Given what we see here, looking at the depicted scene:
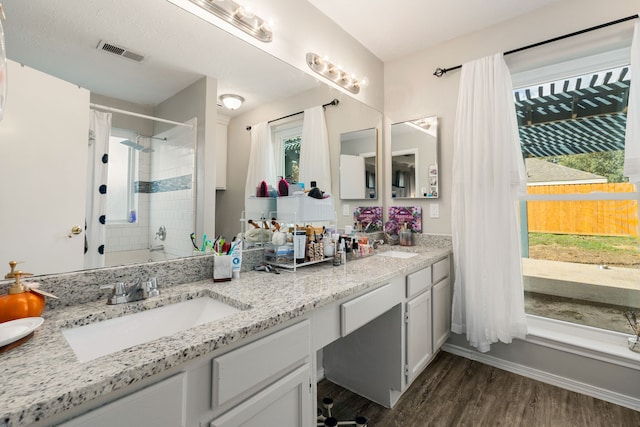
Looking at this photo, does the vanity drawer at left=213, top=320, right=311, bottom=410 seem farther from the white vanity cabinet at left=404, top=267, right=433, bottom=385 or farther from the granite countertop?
the white vanity cabinet at left=404, top=267, right=433, bottom=385

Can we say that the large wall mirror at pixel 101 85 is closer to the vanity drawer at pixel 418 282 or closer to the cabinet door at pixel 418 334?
the vanity drawer at pixel 418 282

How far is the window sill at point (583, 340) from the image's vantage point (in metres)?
1.73

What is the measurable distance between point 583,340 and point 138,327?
2558 mm

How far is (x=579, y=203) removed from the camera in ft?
6.61

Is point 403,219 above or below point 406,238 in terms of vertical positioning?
above

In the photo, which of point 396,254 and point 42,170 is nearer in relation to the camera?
point 42,170

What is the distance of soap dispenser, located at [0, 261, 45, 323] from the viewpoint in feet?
2.52

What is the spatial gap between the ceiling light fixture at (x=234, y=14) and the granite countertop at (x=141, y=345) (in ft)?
4.15

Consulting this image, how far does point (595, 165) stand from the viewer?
195 centimetres

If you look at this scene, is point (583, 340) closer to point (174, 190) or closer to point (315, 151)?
point (315, 151)

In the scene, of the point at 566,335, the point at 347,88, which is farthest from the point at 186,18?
the point at 566,335

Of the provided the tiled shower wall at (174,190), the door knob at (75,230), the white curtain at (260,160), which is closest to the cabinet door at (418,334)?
the white curtain at (260,160)

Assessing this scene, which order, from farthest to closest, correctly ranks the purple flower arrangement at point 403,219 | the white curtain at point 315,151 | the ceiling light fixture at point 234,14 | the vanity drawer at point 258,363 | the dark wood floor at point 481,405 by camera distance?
the purple flower arrangement at point 403,219 → the white curtain at point 315,151 → the dark wood floor at point 481,405 → the ceiling light fixture at point 234,14 → the vanity drawer at point 258,363

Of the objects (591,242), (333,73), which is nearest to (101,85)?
(333,73)
